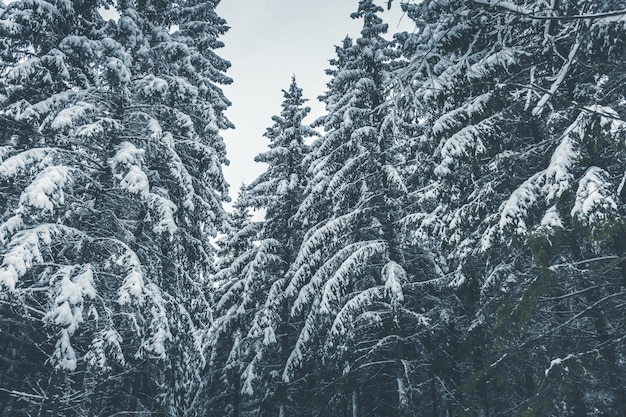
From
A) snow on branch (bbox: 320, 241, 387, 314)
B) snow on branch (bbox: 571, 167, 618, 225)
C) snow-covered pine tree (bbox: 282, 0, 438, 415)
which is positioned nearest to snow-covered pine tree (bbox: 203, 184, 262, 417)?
snow-covered pine tree (bbox: 282, 0, 438, 415)

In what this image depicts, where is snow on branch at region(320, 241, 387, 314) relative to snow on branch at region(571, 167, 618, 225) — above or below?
above

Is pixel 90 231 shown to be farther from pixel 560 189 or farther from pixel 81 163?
Answer: pixel 560 189

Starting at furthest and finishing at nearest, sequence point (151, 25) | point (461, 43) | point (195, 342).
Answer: point (151, 25) → point (195, 342) → point (461, 43)

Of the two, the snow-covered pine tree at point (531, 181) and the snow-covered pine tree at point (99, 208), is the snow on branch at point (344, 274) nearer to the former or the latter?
the snow-covered pine tree at point (531, 181)

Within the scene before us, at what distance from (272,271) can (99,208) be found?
27.6ft

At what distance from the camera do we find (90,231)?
10.1 metres

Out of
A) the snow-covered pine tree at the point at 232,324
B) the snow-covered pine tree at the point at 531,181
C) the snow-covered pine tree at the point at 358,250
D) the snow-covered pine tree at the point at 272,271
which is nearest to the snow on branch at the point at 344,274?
the snow-covered pine tree at the point at 358,250

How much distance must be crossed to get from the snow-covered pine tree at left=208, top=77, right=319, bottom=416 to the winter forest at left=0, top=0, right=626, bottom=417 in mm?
124

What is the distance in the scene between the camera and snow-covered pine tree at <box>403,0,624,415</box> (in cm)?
524

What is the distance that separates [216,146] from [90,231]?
20.7 ft

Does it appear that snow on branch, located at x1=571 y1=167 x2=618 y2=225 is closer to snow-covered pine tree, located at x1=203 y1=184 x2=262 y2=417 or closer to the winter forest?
the winter forest

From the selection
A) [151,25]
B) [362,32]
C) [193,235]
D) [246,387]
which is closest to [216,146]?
[193,235]

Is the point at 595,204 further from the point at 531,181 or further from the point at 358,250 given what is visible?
the point at 358,250

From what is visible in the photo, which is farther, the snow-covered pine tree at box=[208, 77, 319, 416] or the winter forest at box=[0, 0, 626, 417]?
the snow-covered pine tree at box=[208, 77, 319, 416]
